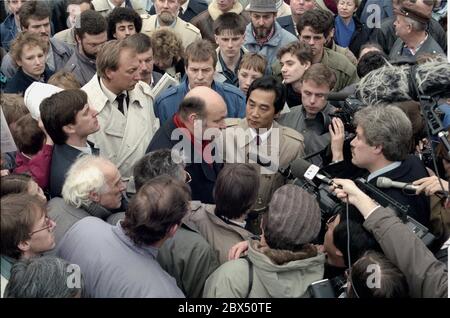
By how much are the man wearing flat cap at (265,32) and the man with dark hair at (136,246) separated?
3416mm

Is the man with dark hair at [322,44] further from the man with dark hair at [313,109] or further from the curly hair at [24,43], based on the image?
the curly hair at [24,43]

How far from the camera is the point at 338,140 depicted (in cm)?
425

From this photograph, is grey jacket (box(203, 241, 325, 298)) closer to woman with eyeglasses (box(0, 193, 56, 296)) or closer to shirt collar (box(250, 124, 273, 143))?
woman with eyeglasses (box(0, 193, 56, 296))

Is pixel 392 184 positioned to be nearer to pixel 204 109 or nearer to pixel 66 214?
pixel 204 109

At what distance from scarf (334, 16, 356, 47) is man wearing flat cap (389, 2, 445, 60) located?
1034 mm

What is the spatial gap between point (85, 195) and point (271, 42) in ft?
10.9

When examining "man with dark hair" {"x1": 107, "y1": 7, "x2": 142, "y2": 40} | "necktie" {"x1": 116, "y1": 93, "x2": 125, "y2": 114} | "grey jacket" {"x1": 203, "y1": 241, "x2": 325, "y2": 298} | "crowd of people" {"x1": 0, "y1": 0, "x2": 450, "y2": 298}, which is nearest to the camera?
"grey jacket" {"x1": 203, "y1": 241, "x2": 325, "y2": 298}

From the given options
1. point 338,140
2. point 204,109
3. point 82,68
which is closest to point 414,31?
point 338,140

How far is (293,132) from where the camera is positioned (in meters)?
4.62

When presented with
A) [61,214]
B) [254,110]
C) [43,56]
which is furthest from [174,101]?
[61,214]

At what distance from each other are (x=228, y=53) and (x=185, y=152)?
2000mm

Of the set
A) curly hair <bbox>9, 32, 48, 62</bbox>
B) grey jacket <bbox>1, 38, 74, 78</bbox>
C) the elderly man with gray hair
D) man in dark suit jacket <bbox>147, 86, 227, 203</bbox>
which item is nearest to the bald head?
man in dark suit jacket <bbox>147, 86, 227, 203</bbox>

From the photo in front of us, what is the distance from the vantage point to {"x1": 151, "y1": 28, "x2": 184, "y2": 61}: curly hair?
5.96 meters
